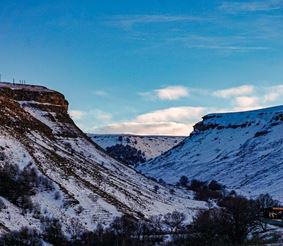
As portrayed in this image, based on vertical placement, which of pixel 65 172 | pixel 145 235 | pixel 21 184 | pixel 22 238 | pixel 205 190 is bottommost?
pixel 145 235

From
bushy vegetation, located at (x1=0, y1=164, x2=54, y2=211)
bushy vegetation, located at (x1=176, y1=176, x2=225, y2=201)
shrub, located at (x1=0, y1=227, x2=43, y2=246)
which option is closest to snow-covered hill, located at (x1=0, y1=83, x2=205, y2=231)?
bushy vegetation, located at (x1=0, y1=164, x2=54, y2=211)

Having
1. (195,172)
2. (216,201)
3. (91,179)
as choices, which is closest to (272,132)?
(195,172)

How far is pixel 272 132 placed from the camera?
19825 centimetres

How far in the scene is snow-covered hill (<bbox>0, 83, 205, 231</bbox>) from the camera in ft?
213

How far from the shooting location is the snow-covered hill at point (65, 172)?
64.9m

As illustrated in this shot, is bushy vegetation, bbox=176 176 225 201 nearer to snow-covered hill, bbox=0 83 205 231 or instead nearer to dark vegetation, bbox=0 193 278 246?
snow-covered hill, bbox=0 83 205 231

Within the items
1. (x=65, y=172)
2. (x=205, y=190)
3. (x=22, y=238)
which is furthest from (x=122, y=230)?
(x=205, y=190)

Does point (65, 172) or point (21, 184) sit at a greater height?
point (65, 172)

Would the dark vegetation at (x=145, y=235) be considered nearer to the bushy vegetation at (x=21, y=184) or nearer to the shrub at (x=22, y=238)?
the shrub at (x=22, y=238)

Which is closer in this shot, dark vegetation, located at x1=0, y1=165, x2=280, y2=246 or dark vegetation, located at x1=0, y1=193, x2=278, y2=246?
dark vegetation, located at x1=0, y1=193, x2=278, y2=246

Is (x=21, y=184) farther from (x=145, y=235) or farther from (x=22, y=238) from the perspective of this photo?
(x=145, y=235)

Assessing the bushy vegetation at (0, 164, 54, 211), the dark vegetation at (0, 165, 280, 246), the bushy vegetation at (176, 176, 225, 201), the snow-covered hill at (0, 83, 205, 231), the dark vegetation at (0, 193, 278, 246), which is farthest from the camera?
the bushy vegetation at (176, 176, 225, 201)

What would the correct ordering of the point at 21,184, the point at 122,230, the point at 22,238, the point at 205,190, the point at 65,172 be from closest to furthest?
the point at 22,238 → the point at 122,230 → the point at 21,184 → the point at 65,172 → the point at 205,190

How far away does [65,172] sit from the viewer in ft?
251
